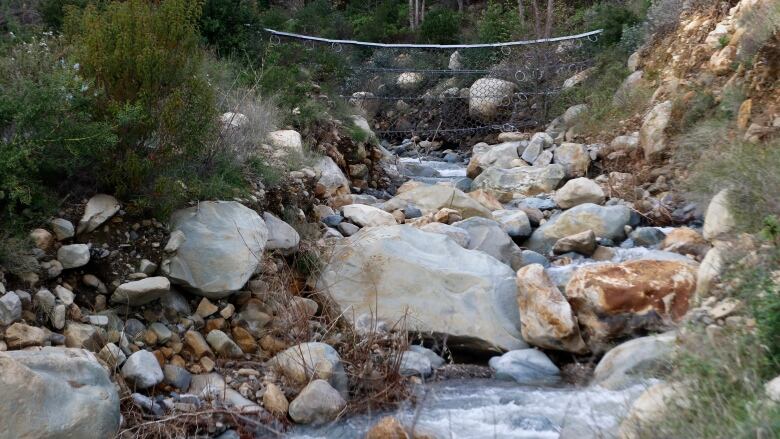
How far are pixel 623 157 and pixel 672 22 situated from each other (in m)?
2.90

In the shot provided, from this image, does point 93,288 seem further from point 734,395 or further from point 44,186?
point 734,395

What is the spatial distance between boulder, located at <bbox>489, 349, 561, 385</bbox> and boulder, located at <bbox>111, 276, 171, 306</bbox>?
220 centimetres

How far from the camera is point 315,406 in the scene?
4.79 metres

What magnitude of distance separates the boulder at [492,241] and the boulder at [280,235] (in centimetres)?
169

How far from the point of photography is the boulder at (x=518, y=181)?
10039 mm

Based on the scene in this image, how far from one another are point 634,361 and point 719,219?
2023 mm

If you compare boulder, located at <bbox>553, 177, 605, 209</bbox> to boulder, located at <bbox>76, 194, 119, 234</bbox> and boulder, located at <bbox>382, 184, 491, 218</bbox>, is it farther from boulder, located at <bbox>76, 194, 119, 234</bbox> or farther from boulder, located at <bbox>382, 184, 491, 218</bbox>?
boulder, located at <bbox>76, 194, 119, 234</bbox>

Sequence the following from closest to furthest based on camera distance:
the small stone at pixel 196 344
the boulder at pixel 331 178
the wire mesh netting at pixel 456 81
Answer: the small stone at pixel 196 344 → the boulder at pixel 331 178 → the wire mesh netting at pixel 456 81

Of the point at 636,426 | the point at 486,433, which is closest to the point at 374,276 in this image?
the point at 486,433

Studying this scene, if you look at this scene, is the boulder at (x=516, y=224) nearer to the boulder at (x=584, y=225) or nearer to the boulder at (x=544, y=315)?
the boulder at (x=584, y=225)

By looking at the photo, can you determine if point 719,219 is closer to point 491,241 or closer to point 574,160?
point 491,241

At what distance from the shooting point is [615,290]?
5.73m

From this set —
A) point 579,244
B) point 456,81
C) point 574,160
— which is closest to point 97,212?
point 579,244

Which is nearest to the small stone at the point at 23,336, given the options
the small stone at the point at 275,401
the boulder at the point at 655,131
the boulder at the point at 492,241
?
the small stone at the point at 275,401
